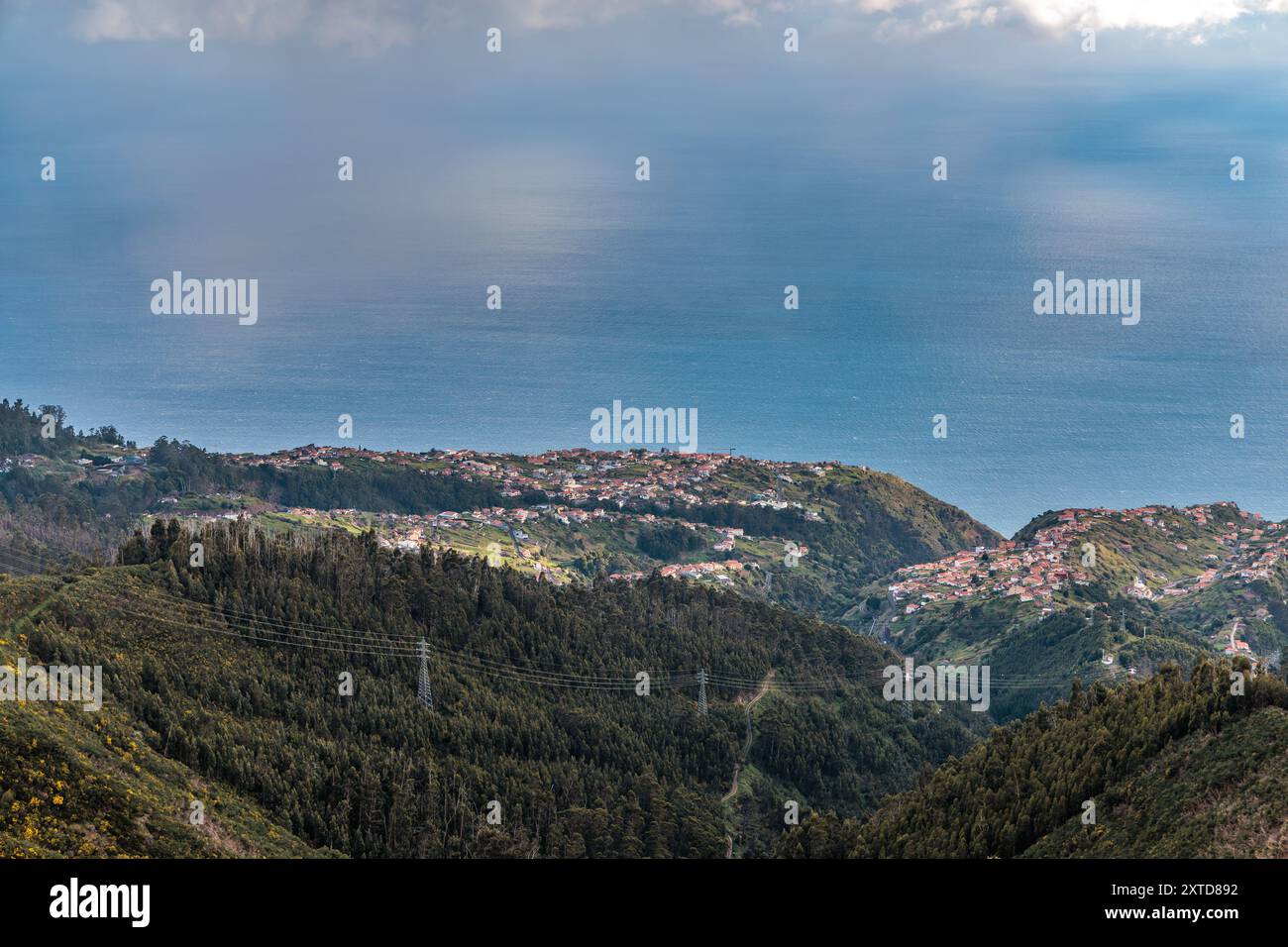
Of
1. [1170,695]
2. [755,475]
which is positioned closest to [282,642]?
[1170,695]

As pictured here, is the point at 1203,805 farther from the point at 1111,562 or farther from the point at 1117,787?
the point at 1111,562

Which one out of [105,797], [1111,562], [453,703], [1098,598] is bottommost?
[105,797]

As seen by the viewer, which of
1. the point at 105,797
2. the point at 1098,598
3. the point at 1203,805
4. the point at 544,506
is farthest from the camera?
the point at 544,506

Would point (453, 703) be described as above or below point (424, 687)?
below

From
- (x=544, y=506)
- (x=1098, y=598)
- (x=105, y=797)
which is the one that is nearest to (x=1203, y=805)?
(x=105, y=797)

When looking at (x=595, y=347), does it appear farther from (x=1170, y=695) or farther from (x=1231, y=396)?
(x=1170, y=695)

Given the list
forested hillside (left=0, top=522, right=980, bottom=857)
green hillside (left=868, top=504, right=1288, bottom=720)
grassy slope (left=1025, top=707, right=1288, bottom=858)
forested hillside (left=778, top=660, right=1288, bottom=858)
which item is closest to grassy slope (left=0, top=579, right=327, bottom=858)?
forested hillside (left=0, top=522, right=980, bottom=857)
